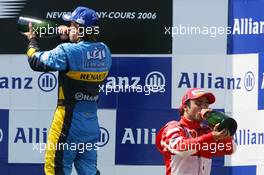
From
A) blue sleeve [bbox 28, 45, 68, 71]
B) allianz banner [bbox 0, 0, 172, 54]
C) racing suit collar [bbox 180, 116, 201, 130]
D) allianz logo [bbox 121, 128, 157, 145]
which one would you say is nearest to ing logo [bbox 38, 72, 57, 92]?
allianz banner [bbox 0, 0, 172, 54]

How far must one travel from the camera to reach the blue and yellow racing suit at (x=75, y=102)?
566cm

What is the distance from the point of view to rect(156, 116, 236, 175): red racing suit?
4.49 meters

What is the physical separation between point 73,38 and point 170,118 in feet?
4.11

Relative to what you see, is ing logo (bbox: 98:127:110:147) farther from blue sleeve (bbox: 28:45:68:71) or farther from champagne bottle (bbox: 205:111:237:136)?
champagne bottle (bbox: 205:111:237:136)

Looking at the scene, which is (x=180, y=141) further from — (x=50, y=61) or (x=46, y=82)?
(x=46, y=82)

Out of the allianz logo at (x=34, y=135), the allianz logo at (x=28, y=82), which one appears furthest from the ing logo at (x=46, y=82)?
the allianz logo at (x=34, y=135)

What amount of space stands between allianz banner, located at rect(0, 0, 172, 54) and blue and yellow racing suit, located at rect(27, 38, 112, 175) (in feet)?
2.27

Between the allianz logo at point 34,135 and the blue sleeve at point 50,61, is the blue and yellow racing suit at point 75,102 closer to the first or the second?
the blue sleeve at point 50,61

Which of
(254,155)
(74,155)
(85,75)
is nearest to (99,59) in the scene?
(85,75)

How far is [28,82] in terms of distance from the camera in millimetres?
6559

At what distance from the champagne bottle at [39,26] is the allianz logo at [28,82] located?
0.48 metres

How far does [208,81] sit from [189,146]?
7.02ft

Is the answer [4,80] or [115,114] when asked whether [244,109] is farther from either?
[4,80]

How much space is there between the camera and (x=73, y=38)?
582cm
